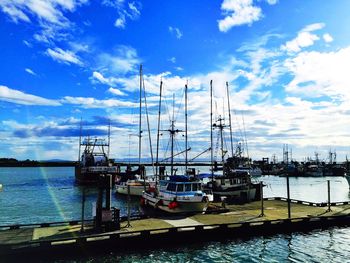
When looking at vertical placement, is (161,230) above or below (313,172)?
below

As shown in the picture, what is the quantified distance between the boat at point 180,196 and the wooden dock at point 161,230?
1.80 meters

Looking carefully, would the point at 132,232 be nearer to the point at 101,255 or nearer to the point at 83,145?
the point at 101,255

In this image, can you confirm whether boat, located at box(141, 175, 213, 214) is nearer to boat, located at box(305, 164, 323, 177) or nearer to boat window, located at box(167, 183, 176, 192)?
boat window, located at box(167, 183, 176, 192)

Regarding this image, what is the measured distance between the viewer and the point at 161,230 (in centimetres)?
2198

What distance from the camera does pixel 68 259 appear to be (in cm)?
1864

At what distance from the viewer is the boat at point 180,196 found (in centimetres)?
3045

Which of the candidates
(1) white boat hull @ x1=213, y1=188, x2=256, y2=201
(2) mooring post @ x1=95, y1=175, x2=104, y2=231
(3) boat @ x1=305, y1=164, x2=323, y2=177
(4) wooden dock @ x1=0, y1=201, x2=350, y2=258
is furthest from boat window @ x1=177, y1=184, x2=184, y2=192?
(3) boat @ x1=305, y1=164, x2=323, y2=177

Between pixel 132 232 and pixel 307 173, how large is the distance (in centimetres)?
14208

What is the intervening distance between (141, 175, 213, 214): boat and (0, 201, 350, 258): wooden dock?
1802mm

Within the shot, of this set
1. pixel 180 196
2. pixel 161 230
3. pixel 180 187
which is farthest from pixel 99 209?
pixel 180 187

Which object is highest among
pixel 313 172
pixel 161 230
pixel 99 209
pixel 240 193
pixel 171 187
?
pixel 313 172

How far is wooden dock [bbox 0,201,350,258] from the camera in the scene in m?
18.9

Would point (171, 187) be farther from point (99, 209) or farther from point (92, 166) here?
point (92, 166)

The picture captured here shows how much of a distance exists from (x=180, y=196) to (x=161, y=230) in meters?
9.28
